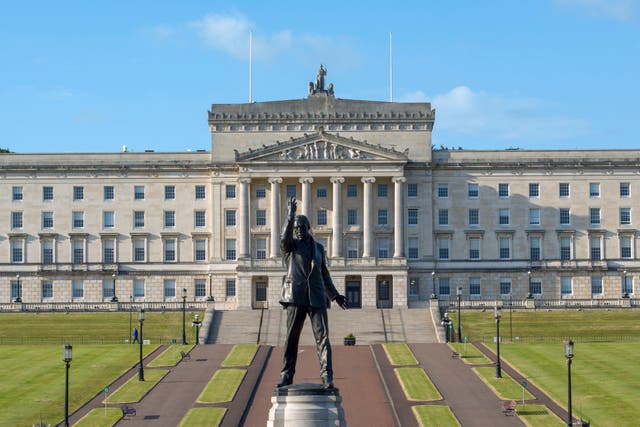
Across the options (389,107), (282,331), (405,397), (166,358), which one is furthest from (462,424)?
(389,107)

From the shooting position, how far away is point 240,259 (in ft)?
390

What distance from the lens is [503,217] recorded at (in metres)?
125

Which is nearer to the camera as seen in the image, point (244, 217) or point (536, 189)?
point (244, 217)

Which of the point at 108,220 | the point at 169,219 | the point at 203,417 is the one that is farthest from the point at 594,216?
the point at 203,417

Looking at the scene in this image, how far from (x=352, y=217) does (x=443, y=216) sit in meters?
10.2

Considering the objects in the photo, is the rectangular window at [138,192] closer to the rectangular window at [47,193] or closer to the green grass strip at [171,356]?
the rectangular window at [47,193]

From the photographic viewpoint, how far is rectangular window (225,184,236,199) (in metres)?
124

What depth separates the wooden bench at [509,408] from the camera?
6141 cm

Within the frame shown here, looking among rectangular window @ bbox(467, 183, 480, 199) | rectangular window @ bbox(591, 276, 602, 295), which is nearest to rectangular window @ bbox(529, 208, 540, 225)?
rectangular window @ bbox(467, 183, 480, 199)

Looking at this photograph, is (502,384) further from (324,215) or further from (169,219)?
(169,219)

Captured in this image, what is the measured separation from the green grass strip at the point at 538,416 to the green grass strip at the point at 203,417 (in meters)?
16.0

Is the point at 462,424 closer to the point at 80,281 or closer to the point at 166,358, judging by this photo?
the point at 166,358

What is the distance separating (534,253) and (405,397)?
60895 millimetres

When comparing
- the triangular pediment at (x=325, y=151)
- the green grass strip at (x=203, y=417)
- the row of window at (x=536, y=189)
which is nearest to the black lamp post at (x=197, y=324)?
the triangular pediment at (x=325, y=151)
